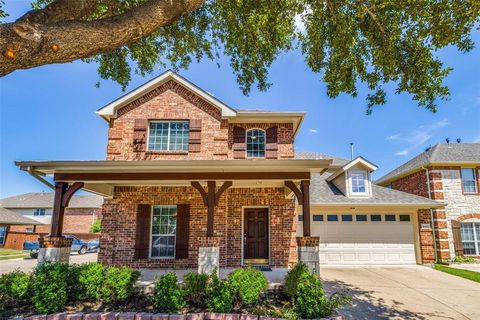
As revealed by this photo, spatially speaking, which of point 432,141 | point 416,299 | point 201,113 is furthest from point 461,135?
point 201,113

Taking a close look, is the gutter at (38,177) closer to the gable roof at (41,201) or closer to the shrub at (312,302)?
the shrub at (312,302)

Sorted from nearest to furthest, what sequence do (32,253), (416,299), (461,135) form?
(416,299) → (32,253) → (461,135)

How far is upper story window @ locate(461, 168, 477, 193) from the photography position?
1449cm

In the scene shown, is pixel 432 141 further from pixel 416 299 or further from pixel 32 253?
pixel 32 253

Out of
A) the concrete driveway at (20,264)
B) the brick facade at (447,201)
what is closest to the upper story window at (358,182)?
the brick facade at (447,201)

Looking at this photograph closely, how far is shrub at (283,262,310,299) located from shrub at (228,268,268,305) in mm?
568

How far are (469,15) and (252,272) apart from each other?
22.9 feet

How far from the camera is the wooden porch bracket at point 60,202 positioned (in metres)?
7.70

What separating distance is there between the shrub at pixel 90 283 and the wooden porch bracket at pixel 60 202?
2.04 meters

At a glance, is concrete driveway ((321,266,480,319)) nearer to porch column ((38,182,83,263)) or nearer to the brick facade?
the brick facade

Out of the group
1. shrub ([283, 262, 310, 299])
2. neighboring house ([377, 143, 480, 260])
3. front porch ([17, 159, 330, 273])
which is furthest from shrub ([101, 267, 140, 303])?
neighboring house ([377, 143, 480, 260])

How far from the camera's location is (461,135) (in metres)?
19.0

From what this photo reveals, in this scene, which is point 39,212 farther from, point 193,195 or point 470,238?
point 470,238

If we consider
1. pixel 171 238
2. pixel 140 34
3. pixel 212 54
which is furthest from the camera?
pixel 171 238
